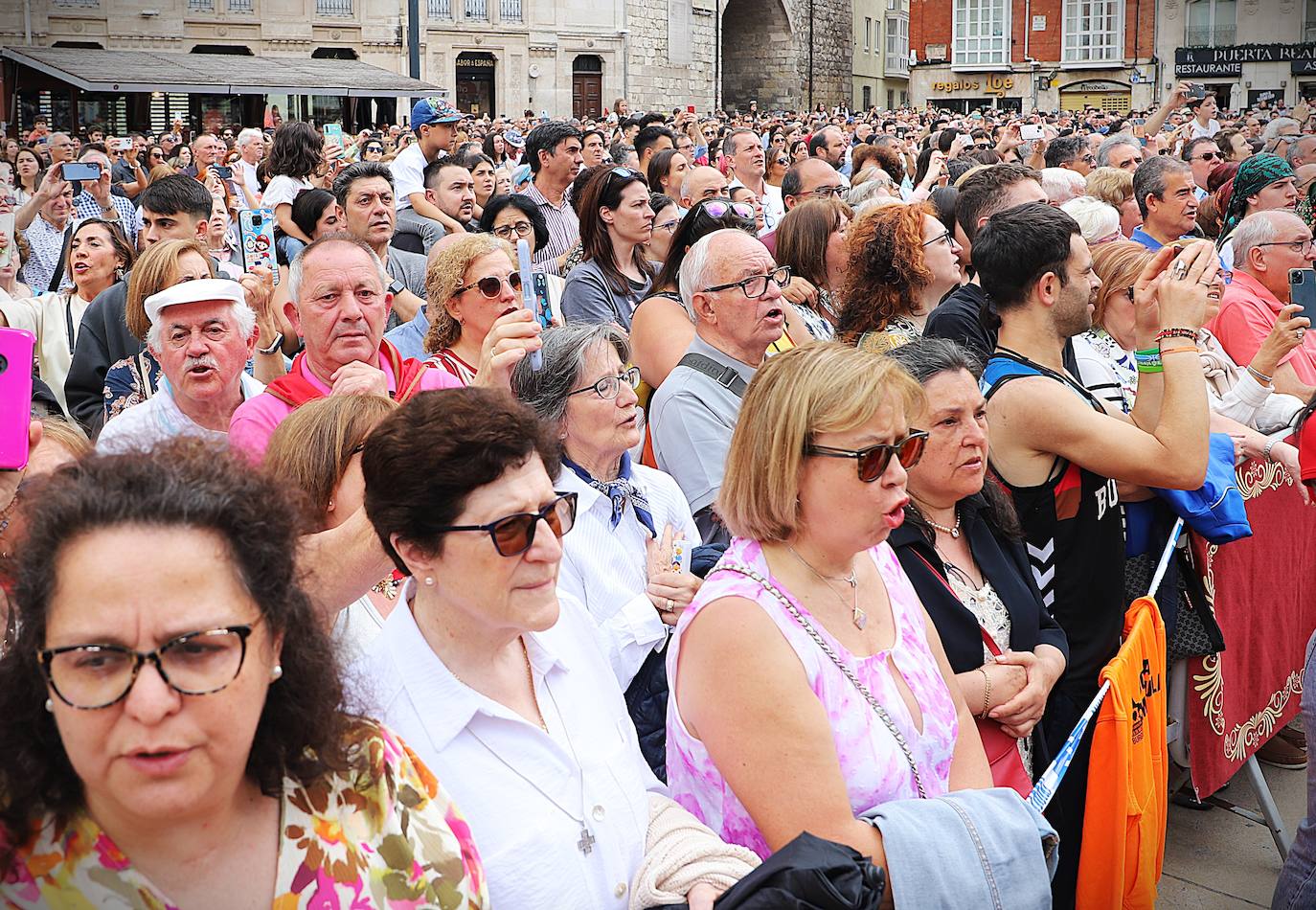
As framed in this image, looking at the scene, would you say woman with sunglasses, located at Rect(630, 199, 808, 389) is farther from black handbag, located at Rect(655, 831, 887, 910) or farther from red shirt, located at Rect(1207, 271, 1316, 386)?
black handbag, located at Rect(655, 831, 887, 910)

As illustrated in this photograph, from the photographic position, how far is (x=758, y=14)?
51438 millimetres

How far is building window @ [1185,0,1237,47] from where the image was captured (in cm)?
Answer: 5431

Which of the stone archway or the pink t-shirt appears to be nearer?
the pink t-shirt

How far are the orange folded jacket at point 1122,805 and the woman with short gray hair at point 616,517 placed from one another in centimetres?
102

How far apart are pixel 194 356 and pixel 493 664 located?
182cm

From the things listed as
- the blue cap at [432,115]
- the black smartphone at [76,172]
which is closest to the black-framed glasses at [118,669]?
the black smartphone at [76,172]

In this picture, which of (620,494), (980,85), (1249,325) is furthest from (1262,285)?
(980,85)

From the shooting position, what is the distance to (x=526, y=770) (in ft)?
6.93

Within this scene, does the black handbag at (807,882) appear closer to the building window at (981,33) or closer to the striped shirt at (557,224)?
the striped shirt at (557,224)

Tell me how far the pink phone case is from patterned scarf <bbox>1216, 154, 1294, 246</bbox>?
20.9 feet

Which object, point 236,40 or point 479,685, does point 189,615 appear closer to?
point 479,685

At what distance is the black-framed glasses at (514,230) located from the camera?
21.5ft

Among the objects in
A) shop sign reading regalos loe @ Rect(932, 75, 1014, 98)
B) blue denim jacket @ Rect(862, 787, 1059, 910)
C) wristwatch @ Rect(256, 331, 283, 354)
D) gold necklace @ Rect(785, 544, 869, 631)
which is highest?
shop sign reading regalos loe @ Rect(932, 75, 1014, 98)

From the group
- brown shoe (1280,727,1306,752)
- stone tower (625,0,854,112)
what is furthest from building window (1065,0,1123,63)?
brown shoe (1280,727,1306,752)
